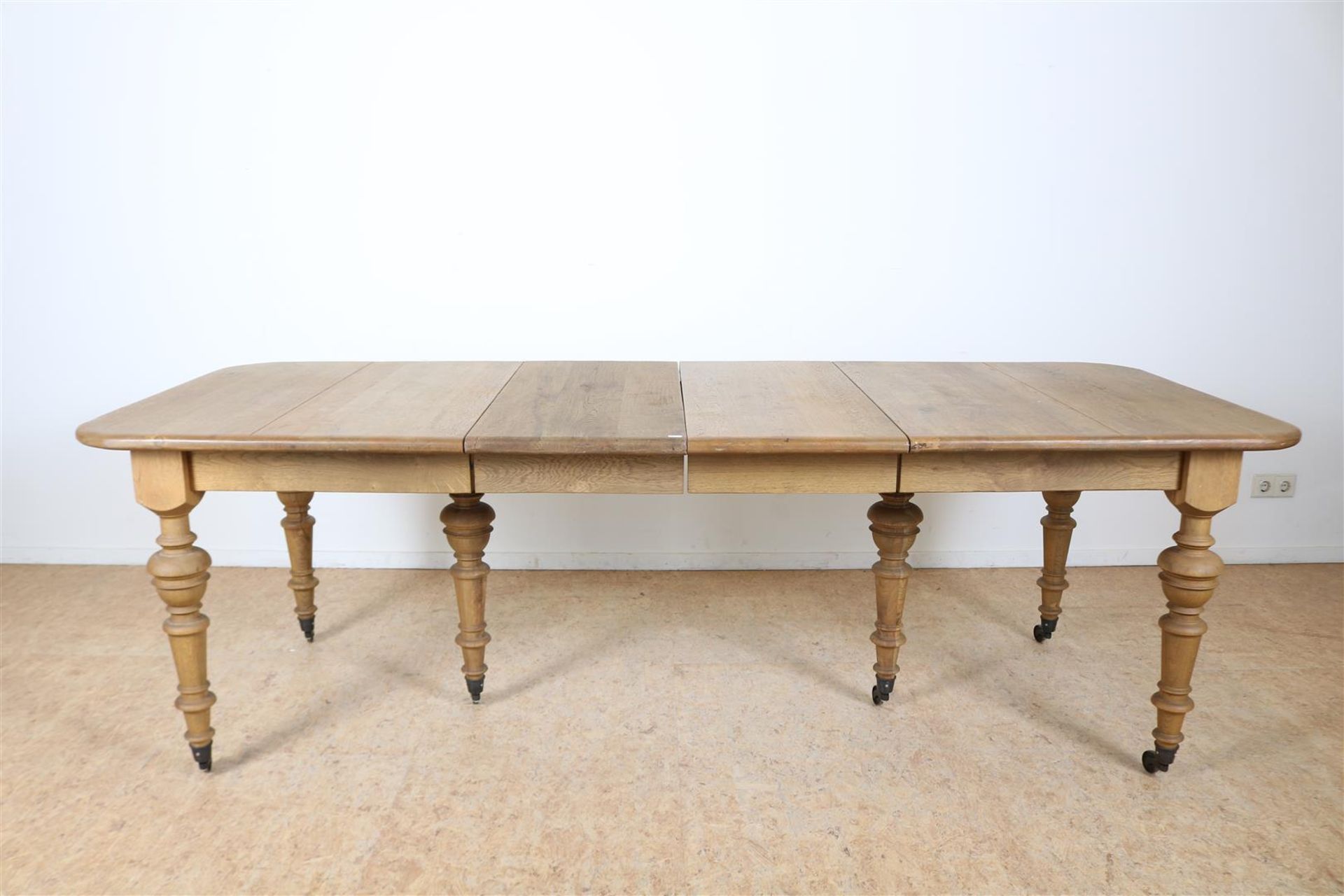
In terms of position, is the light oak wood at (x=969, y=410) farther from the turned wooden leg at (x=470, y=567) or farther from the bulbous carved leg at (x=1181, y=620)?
the turned wooden leg at (x=470, y=567)

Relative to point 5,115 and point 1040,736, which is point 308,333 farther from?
point 1040,736

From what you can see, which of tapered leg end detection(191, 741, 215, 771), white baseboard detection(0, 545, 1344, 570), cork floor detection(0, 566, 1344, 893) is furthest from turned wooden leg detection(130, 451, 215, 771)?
white baseboard detection(0, 545, 1344, 570)

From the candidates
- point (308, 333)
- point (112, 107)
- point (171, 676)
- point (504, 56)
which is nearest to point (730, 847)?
point (171, 676)

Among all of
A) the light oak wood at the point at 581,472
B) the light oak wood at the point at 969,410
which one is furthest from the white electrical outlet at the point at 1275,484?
the light oak wood at the point at 581,472

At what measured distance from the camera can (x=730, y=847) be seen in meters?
1.94

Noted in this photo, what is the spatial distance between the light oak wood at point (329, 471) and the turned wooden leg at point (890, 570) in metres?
0.97

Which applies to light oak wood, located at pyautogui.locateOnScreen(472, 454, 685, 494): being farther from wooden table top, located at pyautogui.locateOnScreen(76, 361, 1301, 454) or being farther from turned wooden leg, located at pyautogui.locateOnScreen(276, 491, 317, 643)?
turned wooden leg, located at pyautogui.locateOnScreen(276, 491, 317, 643)

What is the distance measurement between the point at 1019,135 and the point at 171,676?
2.90 meters

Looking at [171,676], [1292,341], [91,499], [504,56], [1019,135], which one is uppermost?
[504,56]

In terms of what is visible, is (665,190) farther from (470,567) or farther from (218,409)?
(218,409)

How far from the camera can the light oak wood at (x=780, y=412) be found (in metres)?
1.96

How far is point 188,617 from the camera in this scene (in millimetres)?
2121

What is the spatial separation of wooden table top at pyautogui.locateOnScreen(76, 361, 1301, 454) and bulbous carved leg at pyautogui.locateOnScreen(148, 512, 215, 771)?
0.23 m

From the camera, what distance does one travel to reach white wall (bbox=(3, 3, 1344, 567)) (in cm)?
305
